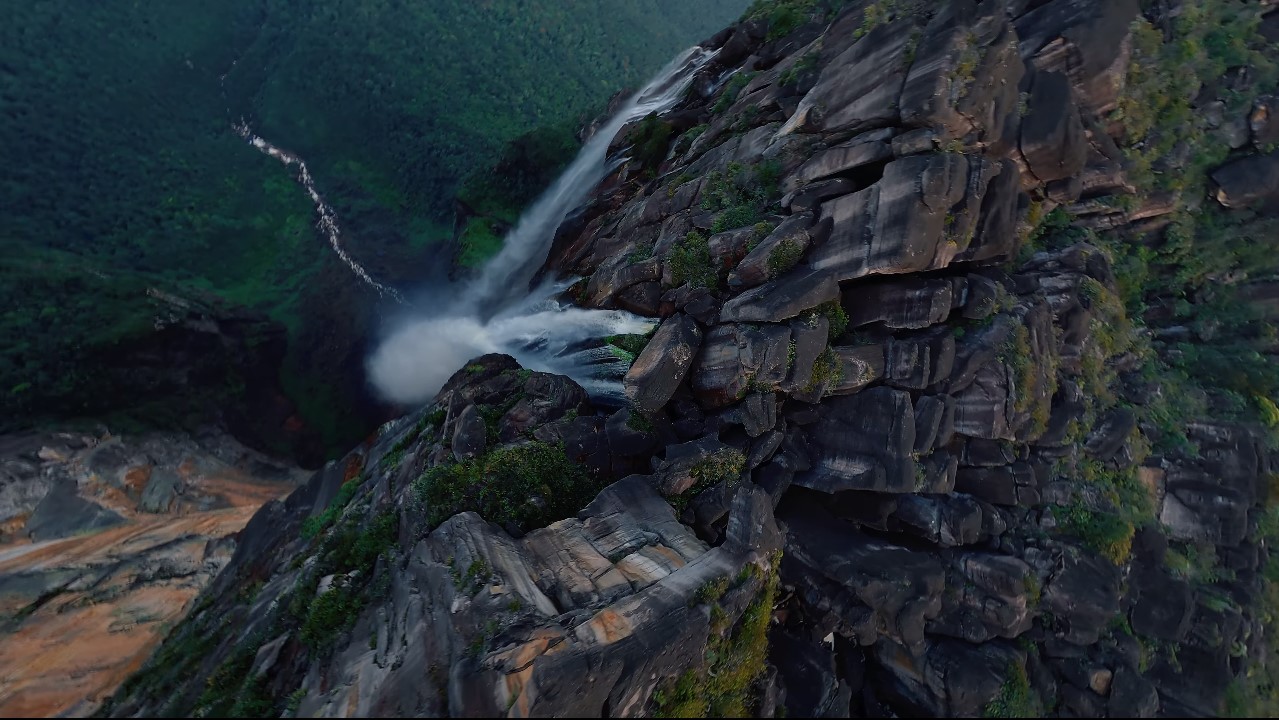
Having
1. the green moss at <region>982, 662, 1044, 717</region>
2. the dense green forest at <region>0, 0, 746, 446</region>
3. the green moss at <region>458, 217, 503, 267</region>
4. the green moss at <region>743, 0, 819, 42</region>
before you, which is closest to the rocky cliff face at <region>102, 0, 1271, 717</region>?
the green moss at <region>982, 662, 1044, 717</region>

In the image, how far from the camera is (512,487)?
15109mm

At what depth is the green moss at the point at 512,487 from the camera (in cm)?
1451

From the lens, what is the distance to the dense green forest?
31938 mm

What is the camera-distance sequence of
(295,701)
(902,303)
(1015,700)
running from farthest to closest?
1. (902,303)
2. (1015,700)
3. (295,701)

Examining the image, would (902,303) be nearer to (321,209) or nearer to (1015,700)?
(1015,700)

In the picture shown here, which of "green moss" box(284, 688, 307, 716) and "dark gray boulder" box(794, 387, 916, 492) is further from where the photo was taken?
"dark gray boulder" box(794, 387, 916, 492)

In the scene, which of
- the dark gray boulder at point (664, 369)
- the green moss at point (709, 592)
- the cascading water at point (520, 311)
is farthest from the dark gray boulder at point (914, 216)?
the cascading water at point (520, 311)

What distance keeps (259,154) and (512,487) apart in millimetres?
51764

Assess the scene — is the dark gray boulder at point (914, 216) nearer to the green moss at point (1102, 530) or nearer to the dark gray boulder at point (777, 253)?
the dark gray boulder at point (777, 253)

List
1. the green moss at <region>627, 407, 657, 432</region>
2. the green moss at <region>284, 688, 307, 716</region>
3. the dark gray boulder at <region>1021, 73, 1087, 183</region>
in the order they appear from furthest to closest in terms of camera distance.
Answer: the green moss at <region>627, 407, 657, 432</region>
the dark gray boulder at <region>1021, 73, 1087, 183</region>
the green moss at <region>284, 688, 307, 716</region>

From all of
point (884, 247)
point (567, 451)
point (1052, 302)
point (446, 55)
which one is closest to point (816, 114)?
point (884, 247)

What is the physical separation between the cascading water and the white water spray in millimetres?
6386

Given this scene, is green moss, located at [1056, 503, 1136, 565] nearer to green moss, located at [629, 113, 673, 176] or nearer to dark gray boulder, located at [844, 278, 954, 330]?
dark gray boulder, located at [844, 278, 954, 330]

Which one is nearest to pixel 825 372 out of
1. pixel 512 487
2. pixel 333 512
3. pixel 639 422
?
pixel 639 422
